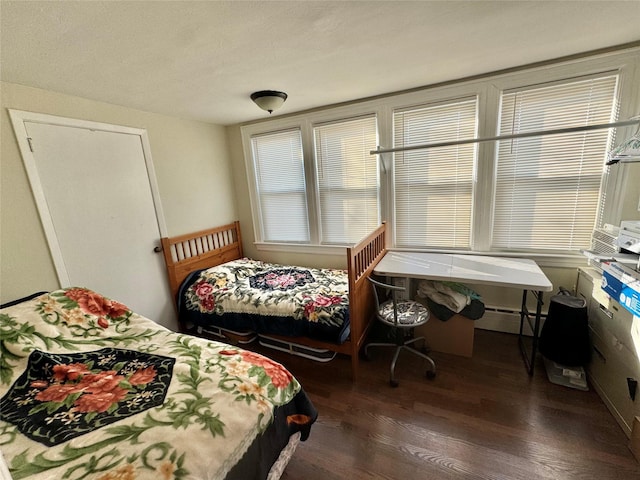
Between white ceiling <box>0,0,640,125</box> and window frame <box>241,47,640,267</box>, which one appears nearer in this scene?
white ceiling <box>0,0,640,125</box>

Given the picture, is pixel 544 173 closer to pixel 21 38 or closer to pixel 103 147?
pixel 21 38

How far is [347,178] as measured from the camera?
281 centimetres

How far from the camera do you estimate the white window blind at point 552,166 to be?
1.94 metres

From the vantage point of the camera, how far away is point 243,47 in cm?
146

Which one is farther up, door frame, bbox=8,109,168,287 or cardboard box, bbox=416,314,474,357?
door frame, bbox=8,109,168,287

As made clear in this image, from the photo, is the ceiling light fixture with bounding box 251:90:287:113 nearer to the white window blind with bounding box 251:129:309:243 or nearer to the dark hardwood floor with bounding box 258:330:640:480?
the white window blind with bounding box 251:129:309:243

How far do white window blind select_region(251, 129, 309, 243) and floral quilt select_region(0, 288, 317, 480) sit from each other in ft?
6.04

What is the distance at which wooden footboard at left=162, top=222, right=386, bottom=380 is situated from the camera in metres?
1.93

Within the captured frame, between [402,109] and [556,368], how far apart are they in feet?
7.58

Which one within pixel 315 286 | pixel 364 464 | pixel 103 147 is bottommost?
pixel 364 464

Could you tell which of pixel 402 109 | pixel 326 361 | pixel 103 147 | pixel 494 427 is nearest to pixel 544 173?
pixel 402 109

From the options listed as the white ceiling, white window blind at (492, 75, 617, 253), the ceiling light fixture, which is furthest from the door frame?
white window blind at (492, 75, 617, 253)

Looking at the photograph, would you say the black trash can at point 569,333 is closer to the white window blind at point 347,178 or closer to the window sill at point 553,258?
the window sill at point 553,258

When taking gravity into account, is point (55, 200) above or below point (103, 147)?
below
